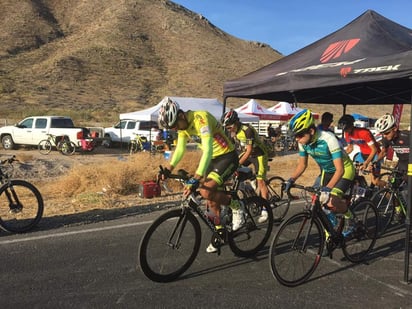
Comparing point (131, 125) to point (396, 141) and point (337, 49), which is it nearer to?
point (337, 49)

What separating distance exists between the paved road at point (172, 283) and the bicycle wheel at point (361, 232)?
0.52 ft

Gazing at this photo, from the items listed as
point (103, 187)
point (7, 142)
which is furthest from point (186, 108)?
point (103, 187)

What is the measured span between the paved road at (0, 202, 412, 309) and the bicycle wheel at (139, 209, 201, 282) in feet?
0.42

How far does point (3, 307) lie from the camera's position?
3.73m

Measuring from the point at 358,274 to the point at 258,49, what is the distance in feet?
318

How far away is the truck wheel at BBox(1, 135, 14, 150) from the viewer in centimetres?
2180

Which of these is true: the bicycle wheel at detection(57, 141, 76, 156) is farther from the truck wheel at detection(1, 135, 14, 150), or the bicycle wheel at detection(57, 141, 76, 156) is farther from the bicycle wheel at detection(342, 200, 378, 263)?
the bicycle wheel at detection(342, 200, 378, 263)

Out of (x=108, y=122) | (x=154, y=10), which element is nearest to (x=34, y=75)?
(x=108, y=122)

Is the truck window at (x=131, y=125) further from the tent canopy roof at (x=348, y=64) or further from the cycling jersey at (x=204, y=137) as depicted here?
the cycling jersey at (x=204, y=137)

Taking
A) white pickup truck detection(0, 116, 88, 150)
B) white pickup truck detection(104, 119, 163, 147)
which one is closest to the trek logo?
white pickup truck detection(0, 116, 88, 150)

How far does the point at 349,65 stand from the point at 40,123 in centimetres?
1915

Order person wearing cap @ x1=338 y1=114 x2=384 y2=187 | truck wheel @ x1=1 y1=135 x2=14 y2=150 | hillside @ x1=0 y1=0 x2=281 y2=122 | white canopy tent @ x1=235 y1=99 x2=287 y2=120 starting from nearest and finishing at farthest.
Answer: person wearing cap @ x1=338 y1=114 x2=384 y2=187 < truck wheel @ x1=1 y1=135 x2=14 y2=150 < white canopy tent @ x1=235 y1=99 x2=287 y2=120 < hillside @ x1=0 y1=0 x2=281 y2=122

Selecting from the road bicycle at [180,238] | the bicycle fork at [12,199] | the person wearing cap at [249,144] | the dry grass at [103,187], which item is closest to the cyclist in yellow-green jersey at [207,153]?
the road bicycle at [180,238]

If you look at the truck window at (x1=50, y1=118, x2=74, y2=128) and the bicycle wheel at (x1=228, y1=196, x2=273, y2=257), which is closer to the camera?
the bicycle wheel at (x1=228, y1=196, x2=273, y2=257)
